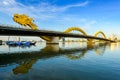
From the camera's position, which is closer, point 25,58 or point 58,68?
point 58,68

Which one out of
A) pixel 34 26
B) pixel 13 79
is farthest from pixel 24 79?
pixel 34 26

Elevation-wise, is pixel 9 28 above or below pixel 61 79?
above

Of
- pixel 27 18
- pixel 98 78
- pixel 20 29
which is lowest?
pixel 98 78

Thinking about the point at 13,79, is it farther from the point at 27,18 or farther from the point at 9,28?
the point at 27,18

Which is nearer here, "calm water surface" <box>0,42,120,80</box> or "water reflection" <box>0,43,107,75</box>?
"calm water surface" <box>0,42,120,80</box>

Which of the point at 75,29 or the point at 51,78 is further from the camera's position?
the point at 75,29

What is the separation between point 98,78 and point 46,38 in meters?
105

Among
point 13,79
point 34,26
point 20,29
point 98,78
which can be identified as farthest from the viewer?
point 34,26

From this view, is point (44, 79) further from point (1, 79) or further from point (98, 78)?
point (98, 78)

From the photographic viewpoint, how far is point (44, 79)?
18.8 metres

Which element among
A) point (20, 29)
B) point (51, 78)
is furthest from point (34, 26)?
point (51, 78)

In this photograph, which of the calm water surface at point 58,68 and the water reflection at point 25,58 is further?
the water reflection at point 25,58

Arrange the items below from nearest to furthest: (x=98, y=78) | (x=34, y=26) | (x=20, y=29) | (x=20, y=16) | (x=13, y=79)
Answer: (x=13, y=79)
(x=98, y=78)
(x=20, y=29)
(x=20, y=16)
(x=34, y=26)

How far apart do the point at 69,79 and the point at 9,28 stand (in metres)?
56.2
